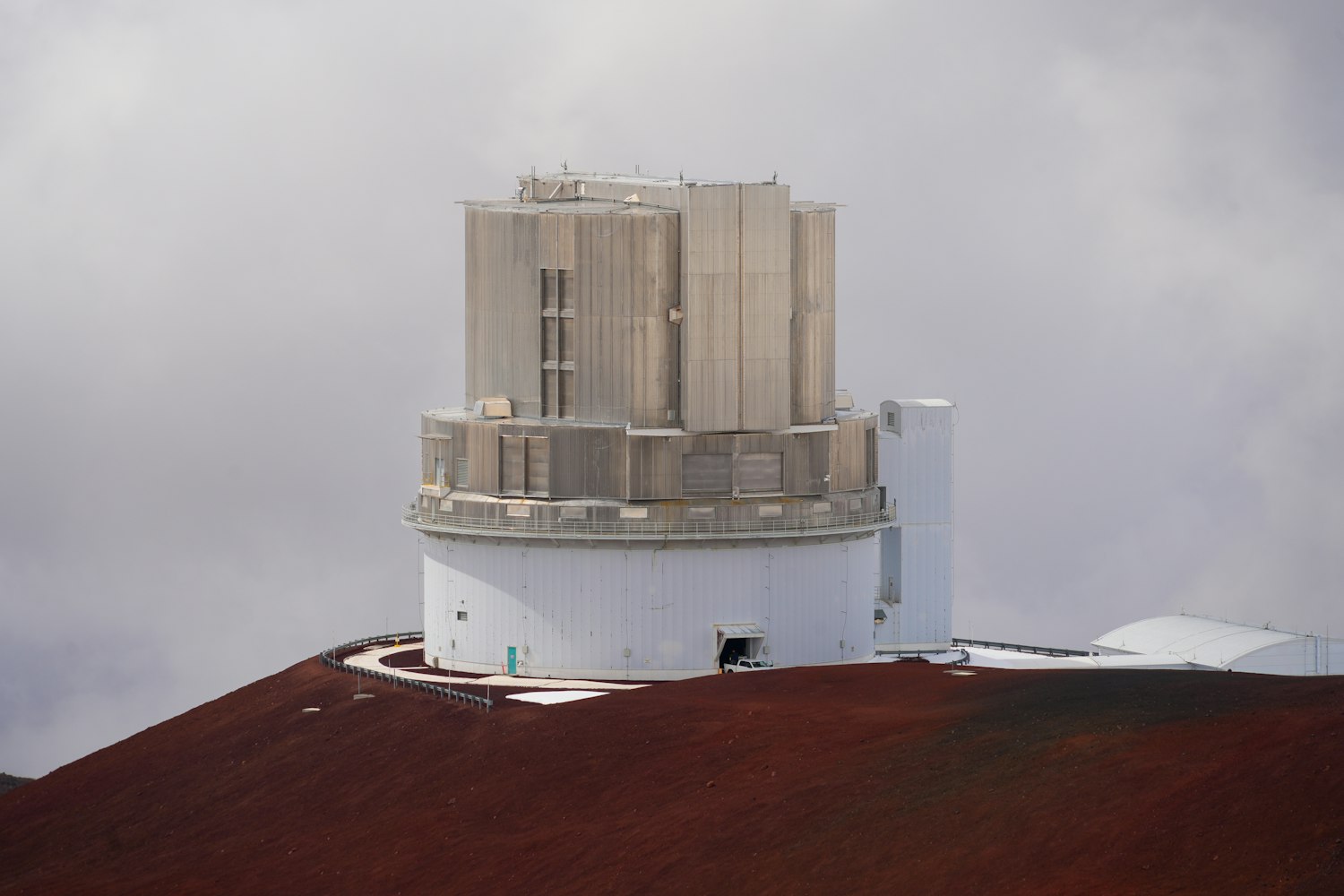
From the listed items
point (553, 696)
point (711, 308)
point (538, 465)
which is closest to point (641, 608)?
point (553, 696)

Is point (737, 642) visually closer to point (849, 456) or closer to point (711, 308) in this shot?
point (849, 456)

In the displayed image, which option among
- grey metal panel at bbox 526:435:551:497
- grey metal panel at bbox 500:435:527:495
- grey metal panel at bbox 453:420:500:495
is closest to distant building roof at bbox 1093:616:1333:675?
grey metal panel at bbox 526:435:551:497

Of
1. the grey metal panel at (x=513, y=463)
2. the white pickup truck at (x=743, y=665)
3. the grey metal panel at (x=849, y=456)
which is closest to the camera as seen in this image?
the white pickup truck at (x=743, y=665)

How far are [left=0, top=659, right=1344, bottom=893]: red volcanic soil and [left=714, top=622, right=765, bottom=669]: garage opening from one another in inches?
196

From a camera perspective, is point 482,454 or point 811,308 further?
point 811,308

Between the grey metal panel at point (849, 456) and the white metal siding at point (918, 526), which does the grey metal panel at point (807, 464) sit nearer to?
the grey metal panel at point (849, 456)

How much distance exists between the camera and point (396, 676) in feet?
226

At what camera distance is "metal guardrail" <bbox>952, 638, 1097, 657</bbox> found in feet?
262

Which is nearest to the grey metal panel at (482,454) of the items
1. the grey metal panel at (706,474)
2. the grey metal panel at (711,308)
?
the grey metal panel at (706,474)

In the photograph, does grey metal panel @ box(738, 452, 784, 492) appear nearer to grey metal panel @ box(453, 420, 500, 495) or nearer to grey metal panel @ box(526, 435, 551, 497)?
grey metal panel @ box(526, 435, 551, 497)

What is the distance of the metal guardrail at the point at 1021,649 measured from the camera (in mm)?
80000

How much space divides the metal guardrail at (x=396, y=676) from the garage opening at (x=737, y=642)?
7647 millimetres

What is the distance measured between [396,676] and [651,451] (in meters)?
9.85

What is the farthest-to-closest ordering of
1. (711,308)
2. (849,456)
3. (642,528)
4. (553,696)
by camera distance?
(849,456), (711,308), (642,528), (553,696)
